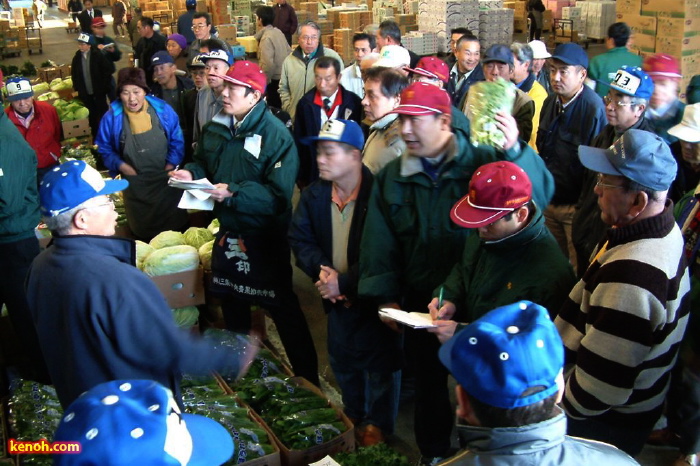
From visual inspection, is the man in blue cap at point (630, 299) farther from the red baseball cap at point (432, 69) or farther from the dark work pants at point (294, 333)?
the red baseball cap at point (432, 69)

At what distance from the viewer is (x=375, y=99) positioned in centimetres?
445

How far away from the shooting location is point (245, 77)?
14.1 feet

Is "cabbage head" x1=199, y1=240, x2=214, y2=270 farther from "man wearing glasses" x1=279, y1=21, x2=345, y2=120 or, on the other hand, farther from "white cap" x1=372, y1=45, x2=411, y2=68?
"man wearing glasses" x1=279, y1=21, x2=345, y2=120

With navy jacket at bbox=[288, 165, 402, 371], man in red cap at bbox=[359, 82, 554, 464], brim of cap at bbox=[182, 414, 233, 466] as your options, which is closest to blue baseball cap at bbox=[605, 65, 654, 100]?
man in red cap at bbox=[359, 82, 554, 464]

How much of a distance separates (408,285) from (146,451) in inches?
87.0

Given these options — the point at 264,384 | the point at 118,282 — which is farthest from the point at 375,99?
the point at 118,282

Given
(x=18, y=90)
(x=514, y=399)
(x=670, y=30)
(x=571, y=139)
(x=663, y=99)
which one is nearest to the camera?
(x=514, y=399)

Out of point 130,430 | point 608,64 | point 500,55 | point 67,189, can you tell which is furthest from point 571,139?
point 130,430

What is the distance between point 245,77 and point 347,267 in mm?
1367

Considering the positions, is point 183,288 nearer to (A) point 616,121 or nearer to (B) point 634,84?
(A) point 616,121

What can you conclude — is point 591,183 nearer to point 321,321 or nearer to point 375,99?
point 375,99

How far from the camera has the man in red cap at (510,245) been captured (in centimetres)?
281

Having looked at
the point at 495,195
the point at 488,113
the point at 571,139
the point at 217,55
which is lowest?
the point at 571,139

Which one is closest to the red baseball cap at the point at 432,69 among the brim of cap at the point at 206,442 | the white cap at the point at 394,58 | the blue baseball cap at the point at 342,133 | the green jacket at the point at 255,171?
the white cap at the point at 394,58
